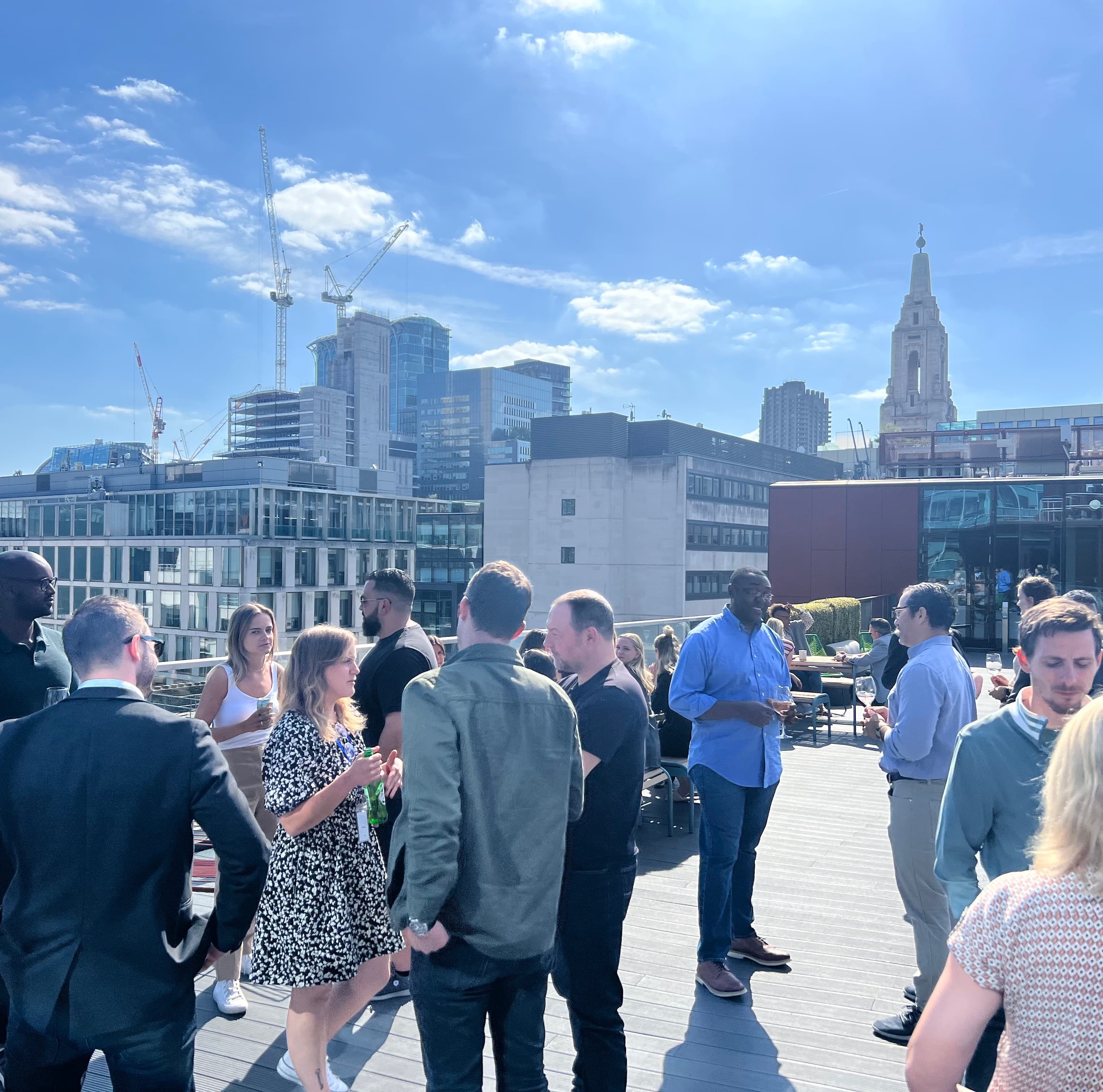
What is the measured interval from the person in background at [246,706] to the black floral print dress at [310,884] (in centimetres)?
98

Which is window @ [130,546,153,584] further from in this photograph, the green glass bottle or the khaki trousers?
the green glass bottle

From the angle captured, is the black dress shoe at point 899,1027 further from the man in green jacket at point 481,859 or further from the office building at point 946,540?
the office building at point 946,540

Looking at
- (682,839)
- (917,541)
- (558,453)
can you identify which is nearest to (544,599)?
(558,453)

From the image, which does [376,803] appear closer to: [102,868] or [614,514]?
[102,868]

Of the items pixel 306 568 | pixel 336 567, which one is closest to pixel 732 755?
pixel 306 568

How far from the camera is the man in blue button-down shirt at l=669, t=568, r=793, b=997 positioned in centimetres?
415

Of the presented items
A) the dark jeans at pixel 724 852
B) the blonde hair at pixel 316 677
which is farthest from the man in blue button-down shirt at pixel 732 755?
the blonde hair at pixel 316 677

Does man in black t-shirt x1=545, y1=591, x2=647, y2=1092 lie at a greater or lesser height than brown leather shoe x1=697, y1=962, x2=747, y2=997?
greater

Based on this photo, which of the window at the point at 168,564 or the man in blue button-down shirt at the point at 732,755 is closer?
the man in blue button-down shirt at the point at 732,755

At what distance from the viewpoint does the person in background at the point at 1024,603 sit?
→ 4645 mm

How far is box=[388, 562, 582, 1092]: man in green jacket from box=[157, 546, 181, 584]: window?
76.6m

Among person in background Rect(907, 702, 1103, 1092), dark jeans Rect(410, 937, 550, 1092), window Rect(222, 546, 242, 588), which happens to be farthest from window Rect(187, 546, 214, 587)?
person in background Rect(907, 702, 1103, 1092)

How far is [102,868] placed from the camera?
2.15m

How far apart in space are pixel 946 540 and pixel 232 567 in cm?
6103
